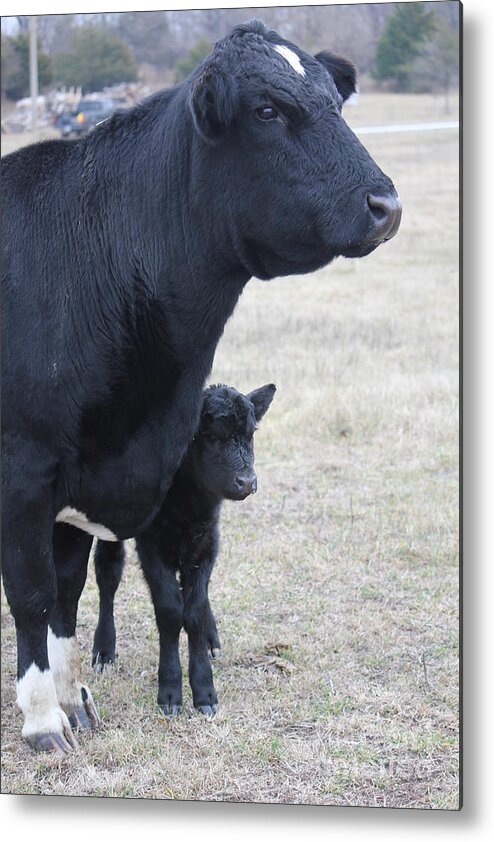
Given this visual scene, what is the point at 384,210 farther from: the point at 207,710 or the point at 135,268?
the point at 207,710

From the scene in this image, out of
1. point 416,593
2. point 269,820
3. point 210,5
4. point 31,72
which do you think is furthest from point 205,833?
point 31,72

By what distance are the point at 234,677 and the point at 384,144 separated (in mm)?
2142

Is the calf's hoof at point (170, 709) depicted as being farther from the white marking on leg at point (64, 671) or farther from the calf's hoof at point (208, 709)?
the white marking on leg at point (64, 671)

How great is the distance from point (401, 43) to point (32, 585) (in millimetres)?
2164

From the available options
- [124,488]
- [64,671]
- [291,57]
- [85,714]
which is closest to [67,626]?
[64,671]

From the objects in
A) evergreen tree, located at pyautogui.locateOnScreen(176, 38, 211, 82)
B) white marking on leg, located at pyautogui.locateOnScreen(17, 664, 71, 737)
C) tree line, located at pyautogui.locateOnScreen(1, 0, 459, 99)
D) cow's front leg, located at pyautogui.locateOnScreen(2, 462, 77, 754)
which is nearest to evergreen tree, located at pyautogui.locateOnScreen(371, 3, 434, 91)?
tree line, located at pyautogui.locateOnScreen(1, 0, 459, 99)

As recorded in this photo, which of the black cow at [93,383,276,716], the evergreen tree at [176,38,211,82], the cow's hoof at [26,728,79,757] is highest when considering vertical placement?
the evergreen tree at [176,38,211,82]

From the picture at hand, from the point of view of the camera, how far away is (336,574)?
5262mm

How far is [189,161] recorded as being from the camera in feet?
12.6

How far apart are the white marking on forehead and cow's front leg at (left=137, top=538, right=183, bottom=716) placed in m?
1.69

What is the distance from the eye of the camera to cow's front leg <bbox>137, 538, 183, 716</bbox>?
449 cm

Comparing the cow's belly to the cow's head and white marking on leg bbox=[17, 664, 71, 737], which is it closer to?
white marking on leg bbox=[17, 664, 71, 737]

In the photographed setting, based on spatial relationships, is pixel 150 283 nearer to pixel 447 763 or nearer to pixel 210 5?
pixel 210 5

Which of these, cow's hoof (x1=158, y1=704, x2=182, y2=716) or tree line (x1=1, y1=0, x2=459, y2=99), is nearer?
tree line (x1=1, y1=0, x2=459, y2=99)
